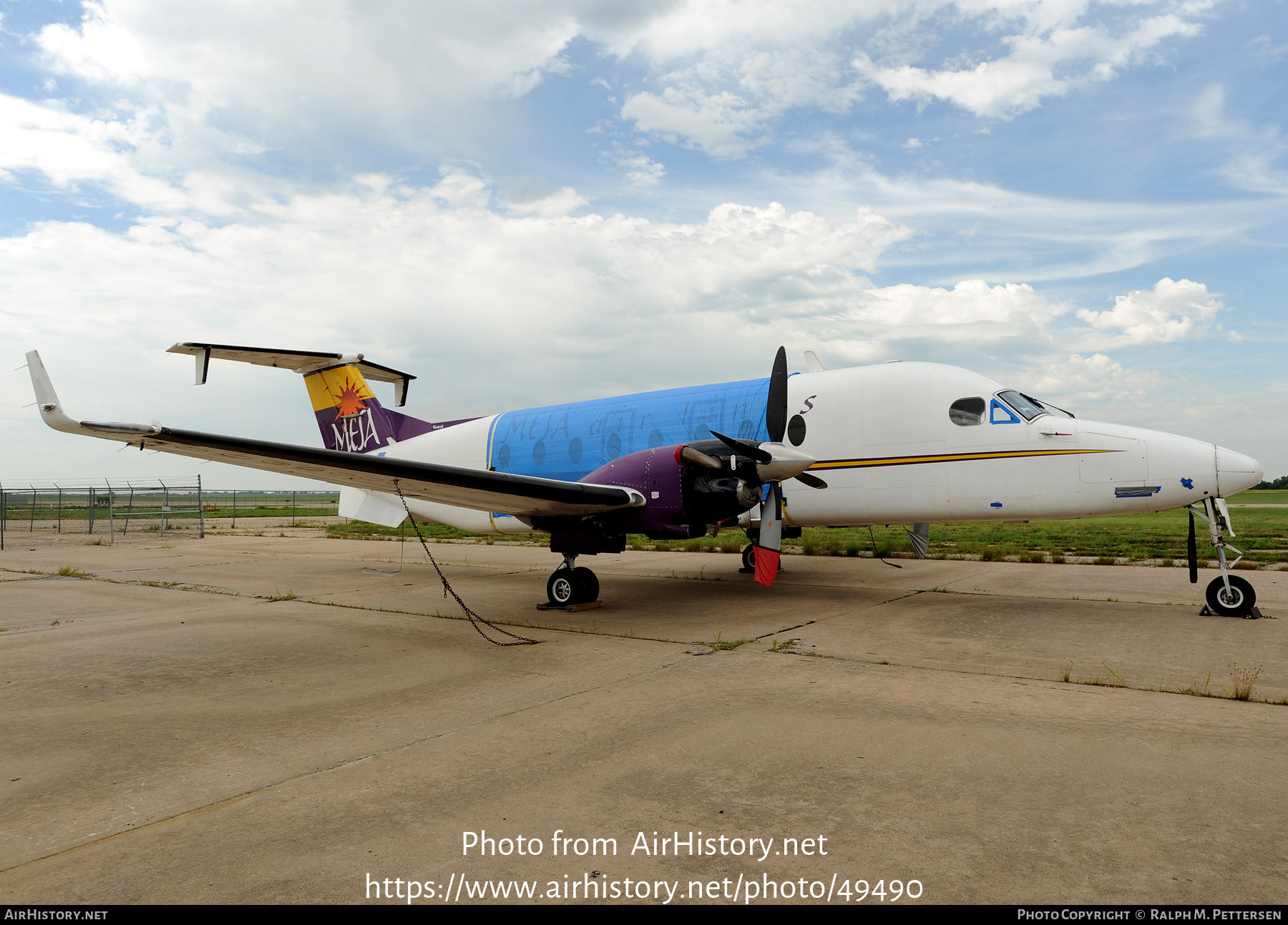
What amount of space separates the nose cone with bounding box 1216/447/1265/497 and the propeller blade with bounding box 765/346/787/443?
207 inches

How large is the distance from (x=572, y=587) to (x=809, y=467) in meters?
3.94

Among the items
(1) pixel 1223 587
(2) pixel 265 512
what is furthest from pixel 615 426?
(2) pixel 265 512

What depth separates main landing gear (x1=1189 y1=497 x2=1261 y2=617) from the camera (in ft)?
28.4

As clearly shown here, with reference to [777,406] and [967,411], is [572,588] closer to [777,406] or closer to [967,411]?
[777,406]

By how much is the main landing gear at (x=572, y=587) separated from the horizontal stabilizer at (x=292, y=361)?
7374 mm

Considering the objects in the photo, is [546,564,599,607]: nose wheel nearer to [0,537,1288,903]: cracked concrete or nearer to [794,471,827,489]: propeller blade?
[0,537,1288,903]: cracked concrete

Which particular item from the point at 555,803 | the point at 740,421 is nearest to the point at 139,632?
the point at 555,803

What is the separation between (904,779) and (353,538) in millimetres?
28811

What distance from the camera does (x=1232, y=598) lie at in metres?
8.76

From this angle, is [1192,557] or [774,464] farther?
[774,464]

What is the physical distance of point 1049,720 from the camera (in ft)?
16.1

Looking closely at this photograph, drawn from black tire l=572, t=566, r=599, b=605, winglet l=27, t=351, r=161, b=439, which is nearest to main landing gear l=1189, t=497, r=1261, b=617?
black tire l=572, t=566, r=599, b=605

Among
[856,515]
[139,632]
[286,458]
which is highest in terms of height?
[286,458]

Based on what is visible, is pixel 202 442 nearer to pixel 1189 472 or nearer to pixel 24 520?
pixel 1189 472
